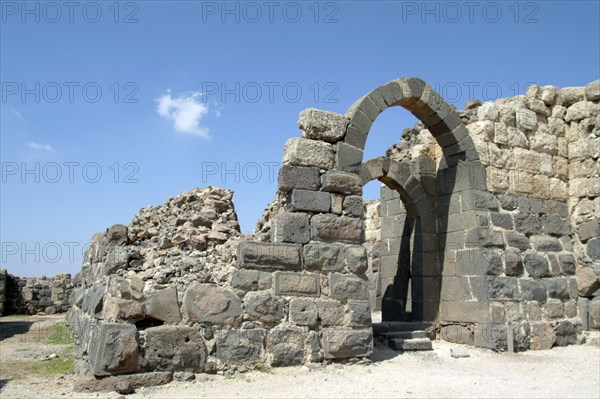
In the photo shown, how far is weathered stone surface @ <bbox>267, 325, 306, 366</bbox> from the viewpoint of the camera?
5.86 m

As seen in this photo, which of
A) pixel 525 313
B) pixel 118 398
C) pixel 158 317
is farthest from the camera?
pixel 525 313

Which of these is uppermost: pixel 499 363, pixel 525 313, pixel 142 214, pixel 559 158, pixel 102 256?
pixel 559 158

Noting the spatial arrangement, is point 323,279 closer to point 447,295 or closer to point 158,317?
point 158,317

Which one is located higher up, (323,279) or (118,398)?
(323,279)

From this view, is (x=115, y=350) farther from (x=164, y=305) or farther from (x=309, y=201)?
(x=309, y=201)

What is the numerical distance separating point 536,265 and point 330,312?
4.03m

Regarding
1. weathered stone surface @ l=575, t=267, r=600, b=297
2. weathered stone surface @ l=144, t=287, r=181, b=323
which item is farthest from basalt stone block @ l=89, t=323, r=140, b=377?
weathered stone surface @ l=575, t=267, r=600, b=297

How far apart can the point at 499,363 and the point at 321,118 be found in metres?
4.02

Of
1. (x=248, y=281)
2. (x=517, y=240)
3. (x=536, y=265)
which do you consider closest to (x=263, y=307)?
(x=248, y=281)

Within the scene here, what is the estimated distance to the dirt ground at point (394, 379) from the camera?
16.5ft

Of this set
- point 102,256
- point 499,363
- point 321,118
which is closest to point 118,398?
point 102,256

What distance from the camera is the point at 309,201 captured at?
642cm

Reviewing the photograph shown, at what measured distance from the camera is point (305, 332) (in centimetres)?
608

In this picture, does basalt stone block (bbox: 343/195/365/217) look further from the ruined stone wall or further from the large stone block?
the ruined stone wall
